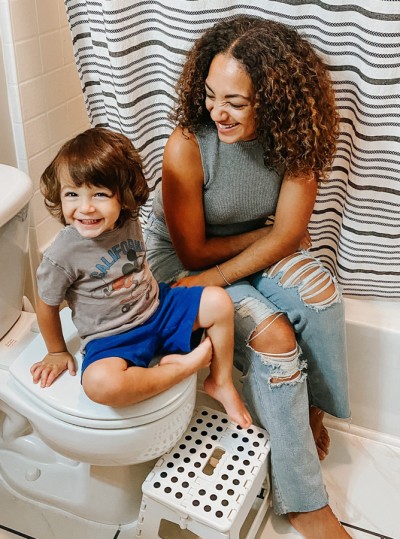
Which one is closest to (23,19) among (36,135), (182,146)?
(36,135)

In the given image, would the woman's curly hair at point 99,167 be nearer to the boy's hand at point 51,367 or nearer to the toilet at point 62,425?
the toilet at point 62,425

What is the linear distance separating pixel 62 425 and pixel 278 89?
0.72 m

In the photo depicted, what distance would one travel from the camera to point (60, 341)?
4.06ft

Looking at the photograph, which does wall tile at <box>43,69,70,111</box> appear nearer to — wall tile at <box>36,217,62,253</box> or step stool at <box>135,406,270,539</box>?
wall tile at <box>36,217,62,253</box>

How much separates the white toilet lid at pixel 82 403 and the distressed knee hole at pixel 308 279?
0.30m

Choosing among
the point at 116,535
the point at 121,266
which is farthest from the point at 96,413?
the point at 116,535

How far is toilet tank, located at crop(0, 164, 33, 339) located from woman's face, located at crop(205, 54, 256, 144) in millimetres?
412

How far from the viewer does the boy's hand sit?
1.20 metres

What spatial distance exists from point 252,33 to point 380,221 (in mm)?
509

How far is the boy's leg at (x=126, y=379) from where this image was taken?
3.65ft

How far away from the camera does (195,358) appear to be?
4.01ft

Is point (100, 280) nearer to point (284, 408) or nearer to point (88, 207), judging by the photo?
point (88, 207)

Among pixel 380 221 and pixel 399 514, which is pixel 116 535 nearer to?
pixel 399 514

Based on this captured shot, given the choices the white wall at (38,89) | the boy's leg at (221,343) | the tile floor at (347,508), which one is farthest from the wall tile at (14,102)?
the tile floor at (347,508)
